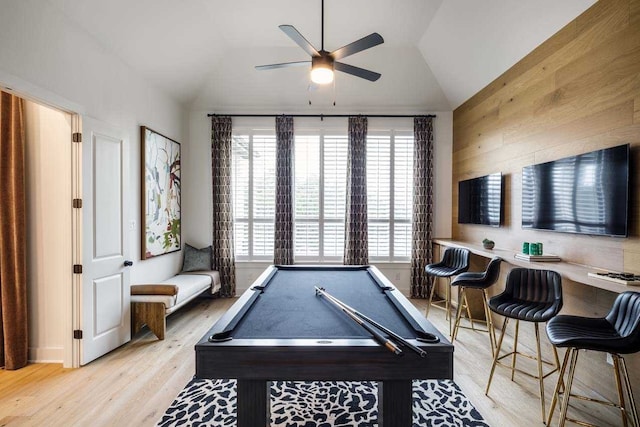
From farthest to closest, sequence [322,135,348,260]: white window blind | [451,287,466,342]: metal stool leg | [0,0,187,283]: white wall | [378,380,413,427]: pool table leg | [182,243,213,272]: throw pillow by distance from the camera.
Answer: [322,135,348,260]: white window blind, [182,243,213,272]: throw pillow, [451,287,466,342]: metal stool leg, [0,0,187,283]: white wall, [378,380,413,427]: pool table leg

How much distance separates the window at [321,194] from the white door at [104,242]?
200 centimetres

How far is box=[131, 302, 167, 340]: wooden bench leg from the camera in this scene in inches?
131

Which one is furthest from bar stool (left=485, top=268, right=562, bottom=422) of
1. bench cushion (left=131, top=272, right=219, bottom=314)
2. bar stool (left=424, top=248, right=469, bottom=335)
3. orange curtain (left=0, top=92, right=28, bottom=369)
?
orange curtain (left=0, top=92, right=28, bottom=369)

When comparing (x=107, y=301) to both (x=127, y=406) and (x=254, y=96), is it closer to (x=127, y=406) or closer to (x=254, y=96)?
(x=127, y=406)

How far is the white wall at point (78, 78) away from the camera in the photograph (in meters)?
2.20

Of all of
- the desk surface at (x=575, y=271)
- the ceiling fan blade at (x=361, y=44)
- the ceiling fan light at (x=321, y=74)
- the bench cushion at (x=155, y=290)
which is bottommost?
the bench cushion at (x=155, y=290)

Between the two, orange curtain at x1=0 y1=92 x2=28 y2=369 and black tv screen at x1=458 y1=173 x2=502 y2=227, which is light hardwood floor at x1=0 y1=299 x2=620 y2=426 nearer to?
orange curtain at x1=0 y1=92 x2=28 y2=369

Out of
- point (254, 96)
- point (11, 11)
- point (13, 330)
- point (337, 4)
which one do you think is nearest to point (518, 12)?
point (337, 4)

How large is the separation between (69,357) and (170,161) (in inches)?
108

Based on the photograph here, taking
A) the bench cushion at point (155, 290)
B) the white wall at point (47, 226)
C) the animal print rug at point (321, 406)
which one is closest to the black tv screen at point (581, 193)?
the animal print rug at point (321, 406)

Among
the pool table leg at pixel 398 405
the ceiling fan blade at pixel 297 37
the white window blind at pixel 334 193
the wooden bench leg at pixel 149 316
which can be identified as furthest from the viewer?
the white window blind at pixel 334 193

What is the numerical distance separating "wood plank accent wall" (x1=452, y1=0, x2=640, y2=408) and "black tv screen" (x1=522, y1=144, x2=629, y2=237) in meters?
0.07

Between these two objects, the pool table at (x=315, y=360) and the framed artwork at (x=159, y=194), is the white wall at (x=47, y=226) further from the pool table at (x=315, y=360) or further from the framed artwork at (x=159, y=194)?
the pool table at (x=315, y=360)

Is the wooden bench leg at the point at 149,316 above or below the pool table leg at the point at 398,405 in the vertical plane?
below
